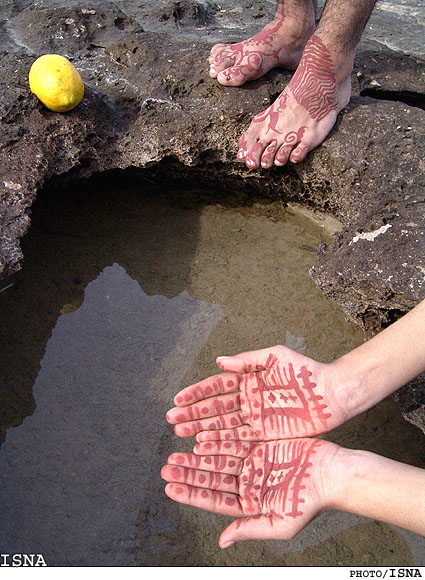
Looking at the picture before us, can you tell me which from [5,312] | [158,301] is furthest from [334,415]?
[5,312]

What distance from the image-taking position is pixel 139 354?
262 cm

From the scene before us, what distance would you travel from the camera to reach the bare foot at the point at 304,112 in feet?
9.00

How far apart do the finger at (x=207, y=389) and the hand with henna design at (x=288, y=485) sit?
19cm

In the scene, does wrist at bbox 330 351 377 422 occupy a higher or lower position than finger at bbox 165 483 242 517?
higher

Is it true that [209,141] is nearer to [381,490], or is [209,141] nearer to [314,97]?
[314,97]

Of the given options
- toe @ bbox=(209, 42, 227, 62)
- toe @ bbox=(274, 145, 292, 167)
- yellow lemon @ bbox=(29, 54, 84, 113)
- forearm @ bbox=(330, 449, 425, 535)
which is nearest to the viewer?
forearm @ bbox=(330, 449, 425, 535)

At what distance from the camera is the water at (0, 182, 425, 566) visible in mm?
2068

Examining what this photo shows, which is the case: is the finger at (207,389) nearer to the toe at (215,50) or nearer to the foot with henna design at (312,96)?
the foot with henna design at (312,96)

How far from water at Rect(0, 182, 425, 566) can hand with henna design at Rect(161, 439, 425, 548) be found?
0.31 metres

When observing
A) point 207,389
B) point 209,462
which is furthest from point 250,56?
point 209,462

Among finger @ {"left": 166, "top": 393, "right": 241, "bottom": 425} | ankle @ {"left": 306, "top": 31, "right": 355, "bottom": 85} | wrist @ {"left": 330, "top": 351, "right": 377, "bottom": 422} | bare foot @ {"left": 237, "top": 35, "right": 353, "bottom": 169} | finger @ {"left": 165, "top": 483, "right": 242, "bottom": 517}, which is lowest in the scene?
finger @ {"left": 165, "top": 483, "right": 242, "bottom": 517}

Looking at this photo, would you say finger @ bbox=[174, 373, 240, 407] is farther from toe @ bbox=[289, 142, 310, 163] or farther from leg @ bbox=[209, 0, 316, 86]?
leg @ bbox=[209, 0, 316, 86]

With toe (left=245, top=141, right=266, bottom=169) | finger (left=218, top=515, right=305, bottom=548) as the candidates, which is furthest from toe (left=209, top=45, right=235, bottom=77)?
finger (left=218, top=515, right=305, bottom=548)

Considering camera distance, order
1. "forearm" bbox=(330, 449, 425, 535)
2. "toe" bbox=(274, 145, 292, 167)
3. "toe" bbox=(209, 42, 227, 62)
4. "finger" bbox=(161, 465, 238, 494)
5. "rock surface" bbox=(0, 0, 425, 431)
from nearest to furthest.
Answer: "forearm" bbox=(330, 449, 425, 535), "finger" bbox=(161, 465, 238, 494), "rock surface" bbox=(0, 0, 425, 431), "toe" bbox=(274, 145, 292, 167), "toe" bbox=(209, 42, 227, 62)
